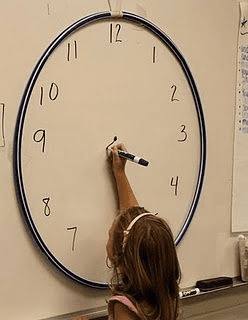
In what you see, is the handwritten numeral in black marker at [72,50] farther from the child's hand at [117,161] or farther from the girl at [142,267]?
the girl at [142,267]

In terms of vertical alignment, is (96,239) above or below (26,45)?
below

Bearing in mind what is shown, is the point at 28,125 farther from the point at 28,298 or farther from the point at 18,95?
the point at 28,298

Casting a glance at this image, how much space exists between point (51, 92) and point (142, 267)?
0.40 metres

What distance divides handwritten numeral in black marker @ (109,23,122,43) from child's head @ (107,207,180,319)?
38 centimetres

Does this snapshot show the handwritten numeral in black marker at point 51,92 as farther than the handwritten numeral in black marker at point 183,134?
No

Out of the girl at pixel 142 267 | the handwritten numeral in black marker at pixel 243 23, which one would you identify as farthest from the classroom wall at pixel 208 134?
the girl at pixel 142 267

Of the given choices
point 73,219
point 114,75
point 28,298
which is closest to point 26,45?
point 114,75

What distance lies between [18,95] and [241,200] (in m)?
0.78

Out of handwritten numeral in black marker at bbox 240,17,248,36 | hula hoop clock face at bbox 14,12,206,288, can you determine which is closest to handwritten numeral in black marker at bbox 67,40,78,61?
hula hoop clock face at bbox 14,12,206,288

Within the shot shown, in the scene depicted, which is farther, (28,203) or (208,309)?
(208,309)

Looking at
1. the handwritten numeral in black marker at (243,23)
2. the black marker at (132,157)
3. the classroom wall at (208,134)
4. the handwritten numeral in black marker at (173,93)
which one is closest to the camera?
the classroom wall at (208,134)

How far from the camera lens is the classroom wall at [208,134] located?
1.24 metres

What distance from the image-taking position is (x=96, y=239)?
4.59 feet

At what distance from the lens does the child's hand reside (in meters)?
1.39
